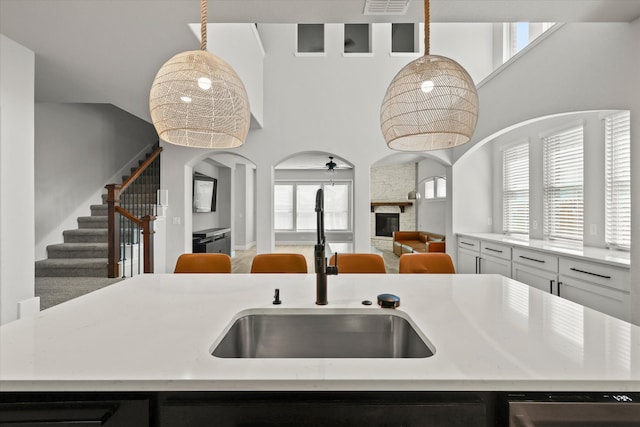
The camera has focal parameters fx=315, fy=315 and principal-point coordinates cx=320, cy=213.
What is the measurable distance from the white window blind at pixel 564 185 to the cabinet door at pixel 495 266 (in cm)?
75

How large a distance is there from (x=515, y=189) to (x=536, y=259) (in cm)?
182

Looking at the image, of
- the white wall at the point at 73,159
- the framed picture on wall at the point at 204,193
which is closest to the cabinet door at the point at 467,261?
the framed picture on wall at the point at 204,193

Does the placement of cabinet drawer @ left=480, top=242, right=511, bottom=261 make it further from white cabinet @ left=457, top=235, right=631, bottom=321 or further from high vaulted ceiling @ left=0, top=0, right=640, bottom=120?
high vaulted ceiling @ left=0, top=0, right=640, bottom=120

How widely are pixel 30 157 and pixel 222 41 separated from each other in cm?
216

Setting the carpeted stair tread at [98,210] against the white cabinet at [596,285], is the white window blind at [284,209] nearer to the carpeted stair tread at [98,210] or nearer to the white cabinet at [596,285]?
the carpeted stair tread at [98,210]

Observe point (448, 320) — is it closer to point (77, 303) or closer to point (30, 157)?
point (77, 303)

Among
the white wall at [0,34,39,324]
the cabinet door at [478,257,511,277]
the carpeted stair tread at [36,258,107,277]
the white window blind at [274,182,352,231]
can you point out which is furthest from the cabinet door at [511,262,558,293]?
the white window blind at [274,182,352,231]

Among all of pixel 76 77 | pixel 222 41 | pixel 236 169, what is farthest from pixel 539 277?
pixel 236 169

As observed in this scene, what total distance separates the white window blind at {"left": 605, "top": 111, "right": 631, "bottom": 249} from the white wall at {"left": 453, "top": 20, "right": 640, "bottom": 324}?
1.93ft

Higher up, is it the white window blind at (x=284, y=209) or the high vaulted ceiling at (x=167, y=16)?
the high vaulted ceiling at (x=167, y=16)

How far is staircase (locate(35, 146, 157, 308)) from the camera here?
3896mm

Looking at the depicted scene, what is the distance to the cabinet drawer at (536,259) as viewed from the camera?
3015 millimetres

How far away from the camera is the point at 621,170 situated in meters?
3.00

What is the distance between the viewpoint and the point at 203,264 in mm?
2348
